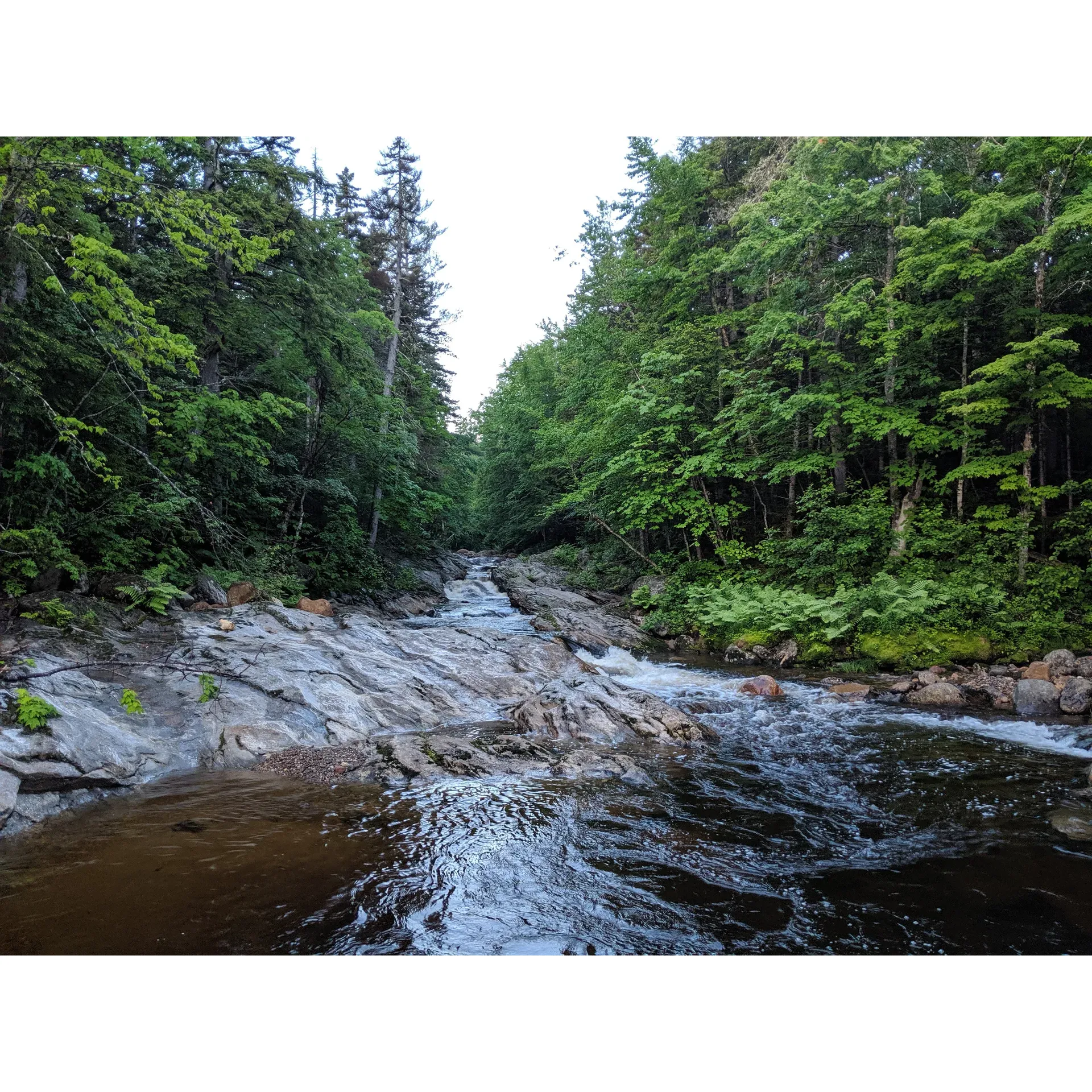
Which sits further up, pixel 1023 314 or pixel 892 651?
pixel 1023 314

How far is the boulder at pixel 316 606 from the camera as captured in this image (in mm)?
9398

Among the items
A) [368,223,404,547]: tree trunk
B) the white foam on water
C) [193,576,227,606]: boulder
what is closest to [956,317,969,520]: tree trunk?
the white foam on water

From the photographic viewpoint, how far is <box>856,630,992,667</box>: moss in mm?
8227

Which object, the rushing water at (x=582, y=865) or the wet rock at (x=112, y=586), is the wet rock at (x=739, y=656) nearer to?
the rushing water at (x=582, y=865)

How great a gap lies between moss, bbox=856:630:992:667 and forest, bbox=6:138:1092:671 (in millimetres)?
56

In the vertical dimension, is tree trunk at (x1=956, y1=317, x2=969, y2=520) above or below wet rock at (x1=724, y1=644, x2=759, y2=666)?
above

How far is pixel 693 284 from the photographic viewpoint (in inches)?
555

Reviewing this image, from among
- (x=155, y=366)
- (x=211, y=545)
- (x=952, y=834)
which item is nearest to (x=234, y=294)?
(x=155, y=366)

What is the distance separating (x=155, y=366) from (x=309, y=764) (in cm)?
688

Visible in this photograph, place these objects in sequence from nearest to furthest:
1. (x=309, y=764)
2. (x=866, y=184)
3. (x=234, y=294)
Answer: (x=309, y=764), (x=234, y=294), (x=866, y=184)

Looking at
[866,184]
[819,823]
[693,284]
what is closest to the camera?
[819,823]

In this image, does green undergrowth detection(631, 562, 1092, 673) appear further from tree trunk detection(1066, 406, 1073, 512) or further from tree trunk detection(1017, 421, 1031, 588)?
tree trunk detection(1066, 406, 1073, 512)

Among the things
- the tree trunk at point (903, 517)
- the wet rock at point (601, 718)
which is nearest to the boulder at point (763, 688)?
the wet rock at point (601, 718)

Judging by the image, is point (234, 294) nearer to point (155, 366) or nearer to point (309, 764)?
point (155, 366)
